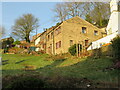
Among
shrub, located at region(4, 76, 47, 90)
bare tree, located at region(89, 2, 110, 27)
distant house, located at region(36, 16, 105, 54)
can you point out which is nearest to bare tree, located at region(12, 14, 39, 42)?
distant house, located at region(36, 16, 105, 54)

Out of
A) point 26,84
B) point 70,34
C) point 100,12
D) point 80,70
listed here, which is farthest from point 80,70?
point 100,12

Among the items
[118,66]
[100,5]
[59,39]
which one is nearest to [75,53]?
[59,39]

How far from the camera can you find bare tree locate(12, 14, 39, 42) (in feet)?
137

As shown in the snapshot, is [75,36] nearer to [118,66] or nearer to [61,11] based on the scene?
[61,11]

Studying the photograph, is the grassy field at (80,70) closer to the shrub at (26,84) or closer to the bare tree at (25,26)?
the shrub at (26,84)

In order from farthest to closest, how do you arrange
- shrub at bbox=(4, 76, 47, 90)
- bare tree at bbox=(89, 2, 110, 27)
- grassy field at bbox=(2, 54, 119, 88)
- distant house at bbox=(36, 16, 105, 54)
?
1. bare tree at bbox=(89, 2, 110, 27)
2. distant house at bbox=(36, 16, 105, 54)
3. grassy field at bbox=(2, 54, 119, 88)
4. shrub at bbox=(4, 76, 47, 90)

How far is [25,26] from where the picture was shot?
42.2 m

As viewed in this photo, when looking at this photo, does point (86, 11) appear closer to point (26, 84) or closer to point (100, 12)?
point (100, 12)

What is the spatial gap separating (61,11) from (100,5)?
10731 mm

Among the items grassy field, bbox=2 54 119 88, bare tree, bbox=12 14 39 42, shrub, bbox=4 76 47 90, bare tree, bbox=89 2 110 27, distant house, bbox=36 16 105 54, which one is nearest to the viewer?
shrub, bbox=4 76 47 90

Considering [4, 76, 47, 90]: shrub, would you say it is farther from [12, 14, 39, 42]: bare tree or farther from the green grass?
[12, 14, 39, 42]: bare tree

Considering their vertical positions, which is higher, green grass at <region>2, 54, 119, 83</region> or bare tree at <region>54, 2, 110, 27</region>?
bare tree at <region>54, 2, 110, 27</region>

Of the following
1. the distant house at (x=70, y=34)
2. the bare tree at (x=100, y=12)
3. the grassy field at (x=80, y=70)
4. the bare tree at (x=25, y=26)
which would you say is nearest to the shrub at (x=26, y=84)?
the grassy field at (x=80, y=70)

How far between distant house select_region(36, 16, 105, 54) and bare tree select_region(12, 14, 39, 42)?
15226 millimetres
